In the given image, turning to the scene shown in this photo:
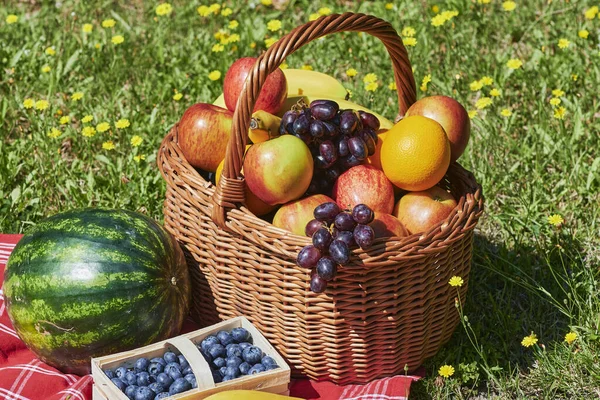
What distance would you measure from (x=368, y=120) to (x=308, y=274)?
678 millimetres

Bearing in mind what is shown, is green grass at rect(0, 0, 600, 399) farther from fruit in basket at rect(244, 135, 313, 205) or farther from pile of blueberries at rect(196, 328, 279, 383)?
fruit in basket at rect(244, 135, 313, 205)

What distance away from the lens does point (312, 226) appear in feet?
9.26

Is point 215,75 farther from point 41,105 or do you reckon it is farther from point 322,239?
point 322,239

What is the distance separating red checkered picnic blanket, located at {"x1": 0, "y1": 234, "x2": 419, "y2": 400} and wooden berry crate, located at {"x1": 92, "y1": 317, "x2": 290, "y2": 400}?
164mm

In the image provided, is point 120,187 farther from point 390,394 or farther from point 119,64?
point 390,394

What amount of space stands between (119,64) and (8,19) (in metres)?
0.89

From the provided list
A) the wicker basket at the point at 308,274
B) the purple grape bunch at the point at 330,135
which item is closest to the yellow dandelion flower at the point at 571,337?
the wicker basket at the point at 308,274

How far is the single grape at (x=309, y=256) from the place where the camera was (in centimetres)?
274

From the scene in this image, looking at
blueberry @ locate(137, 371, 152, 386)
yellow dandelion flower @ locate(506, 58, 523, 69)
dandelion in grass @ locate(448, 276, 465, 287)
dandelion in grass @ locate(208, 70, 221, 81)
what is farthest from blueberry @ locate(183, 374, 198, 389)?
yellow dandelion flower @ locate(506, 58, 523, 69)

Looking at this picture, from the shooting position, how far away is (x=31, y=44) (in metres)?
5.27

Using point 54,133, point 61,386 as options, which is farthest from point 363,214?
point 54,133

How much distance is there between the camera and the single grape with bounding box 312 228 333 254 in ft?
8.93

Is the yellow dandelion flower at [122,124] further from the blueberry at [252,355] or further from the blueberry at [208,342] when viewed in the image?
the blueberry at [252,355]

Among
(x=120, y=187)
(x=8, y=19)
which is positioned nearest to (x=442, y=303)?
(x=120, y=187)
